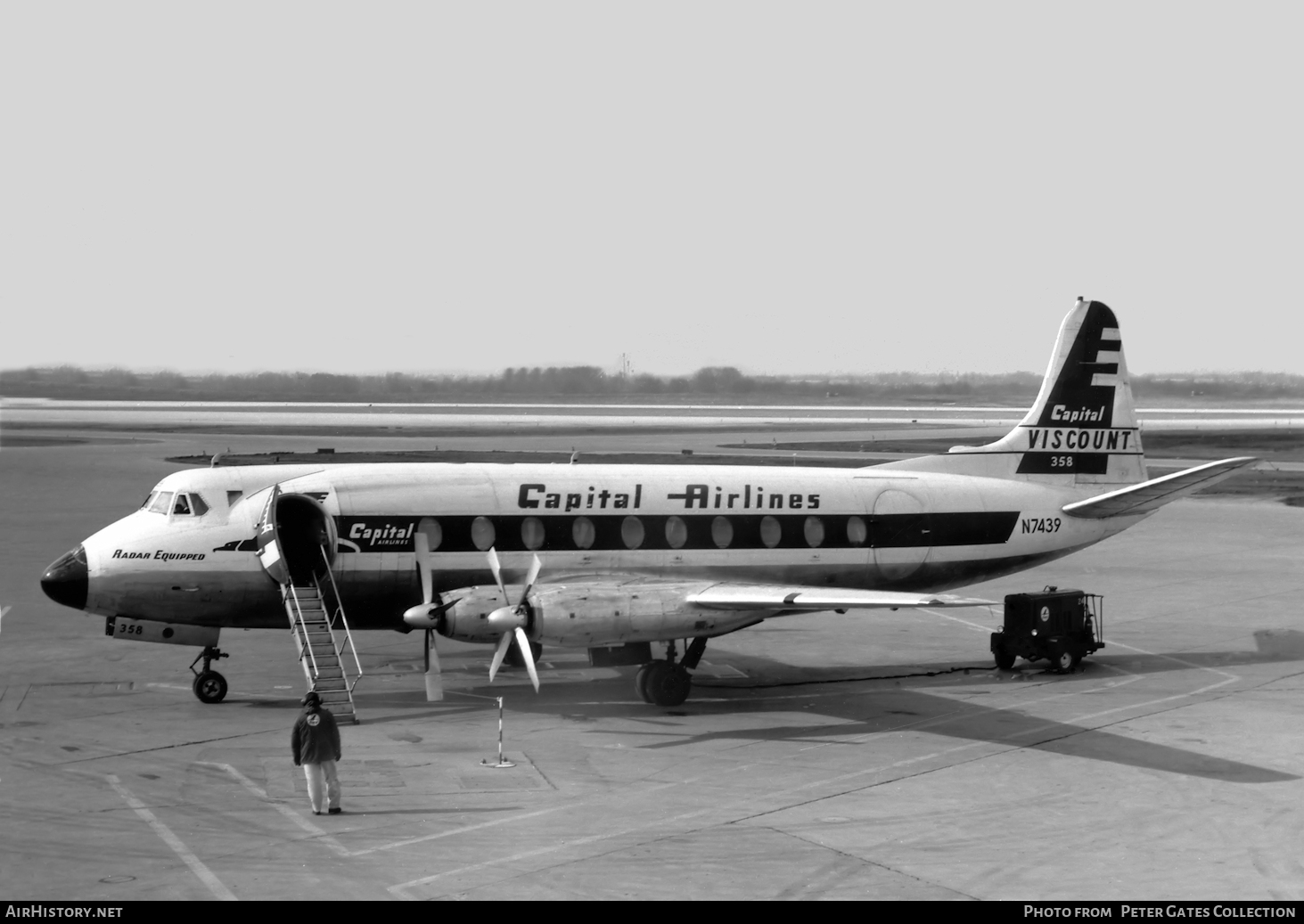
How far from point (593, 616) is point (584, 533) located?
10.5 feet

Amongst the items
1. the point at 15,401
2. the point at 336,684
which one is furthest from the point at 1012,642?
the point at 15,401

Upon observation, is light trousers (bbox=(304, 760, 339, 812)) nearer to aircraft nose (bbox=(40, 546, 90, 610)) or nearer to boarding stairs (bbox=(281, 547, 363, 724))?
boarding stairs (bbox=(281, 547, 363, 724))

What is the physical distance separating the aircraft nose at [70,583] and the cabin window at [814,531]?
14.0 metres

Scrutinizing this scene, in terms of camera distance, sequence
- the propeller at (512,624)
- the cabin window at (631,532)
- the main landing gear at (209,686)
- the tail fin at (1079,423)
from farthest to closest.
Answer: the tail fin at (1079,423), the cabin window at (631,532), the main landing gear at (209,686), the propeller at (512,624)

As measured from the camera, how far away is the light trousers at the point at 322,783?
1831 centimetres

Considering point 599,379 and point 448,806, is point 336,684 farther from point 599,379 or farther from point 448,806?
point 599,379

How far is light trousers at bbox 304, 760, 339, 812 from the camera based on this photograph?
60.1ft

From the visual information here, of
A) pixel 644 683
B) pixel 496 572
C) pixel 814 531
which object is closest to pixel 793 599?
pixel 644 683

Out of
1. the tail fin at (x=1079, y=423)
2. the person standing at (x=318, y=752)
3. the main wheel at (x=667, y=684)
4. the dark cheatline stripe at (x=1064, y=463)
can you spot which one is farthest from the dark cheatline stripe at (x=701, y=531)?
the person standing at (x=318, y=752)

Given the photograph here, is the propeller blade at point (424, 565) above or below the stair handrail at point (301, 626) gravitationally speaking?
above

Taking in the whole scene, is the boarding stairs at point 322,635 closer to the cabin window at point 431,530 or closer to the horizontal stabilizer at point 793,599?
the cabin window at point 431,530

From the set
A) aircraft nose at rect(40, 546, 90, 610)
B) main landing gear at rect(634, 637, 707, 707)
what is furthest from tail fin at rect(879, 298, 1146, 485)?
aircraft nose at rect(40, 546, 90, 610)

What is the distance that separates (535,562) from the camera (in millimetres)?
24531

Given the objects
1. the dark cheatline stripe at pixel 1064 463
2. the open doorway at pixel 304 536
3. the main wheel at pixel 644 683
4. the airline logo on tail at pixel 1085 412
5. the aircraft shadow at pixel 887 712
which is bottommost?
the aircraft shadow at pixel 887 712
